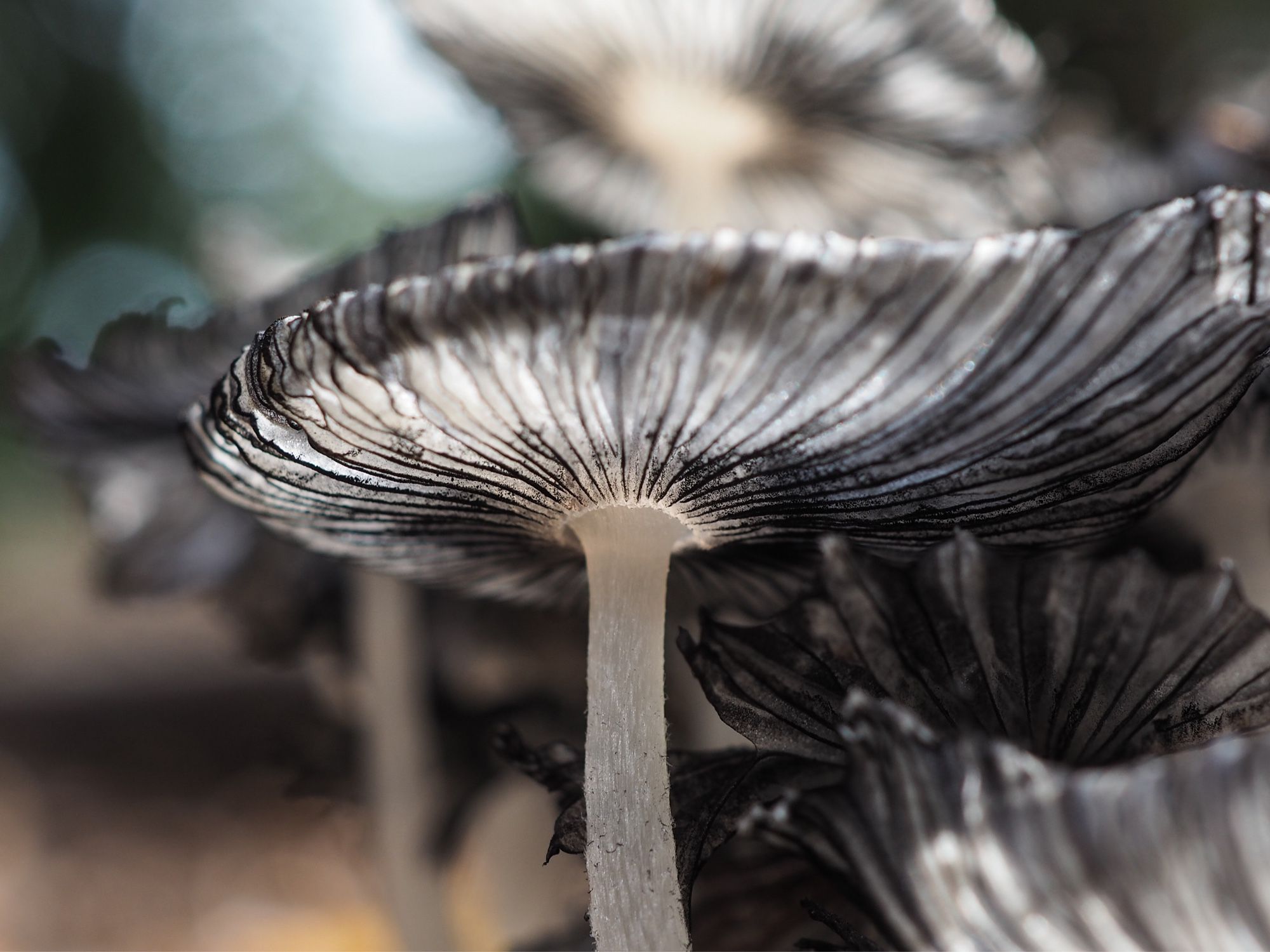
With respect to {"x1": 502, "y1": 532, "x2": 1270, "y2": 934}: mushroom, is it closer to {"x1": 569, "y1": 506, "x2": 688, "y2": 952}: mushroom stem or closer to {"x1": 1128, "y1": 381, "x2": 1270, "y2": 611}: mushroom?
{"x1": 569, "y1": 506, "x2": 688, "y2": 952}: mushroom stem

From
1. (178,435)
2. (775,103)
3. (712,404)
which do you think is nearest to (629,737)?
(712,404)

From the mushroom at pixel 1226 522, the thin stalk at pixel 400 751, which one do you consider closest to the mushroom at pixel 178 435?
the thin stalk at pixel 400 751

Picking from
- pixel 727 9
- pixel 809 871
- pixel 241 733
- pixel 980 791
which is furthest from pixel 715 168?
pixel 241 733

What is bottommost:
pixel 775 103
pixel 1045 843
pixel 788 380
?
pixel 1045 843

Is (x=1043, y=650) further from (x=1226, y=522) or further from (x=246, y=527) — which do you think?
(x=246, y=527)

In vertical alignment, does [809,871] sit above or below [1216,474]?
below

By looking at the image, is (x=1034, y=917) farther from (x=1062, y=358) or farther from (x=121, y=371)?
(x=121, y=371)

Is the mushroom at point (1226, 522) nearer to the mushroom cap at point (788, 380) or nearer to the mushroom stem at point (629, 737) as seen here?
the mushroom cap at point (788, 380)

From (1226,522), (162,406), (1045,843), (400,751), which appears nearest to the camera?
(1045,843)
